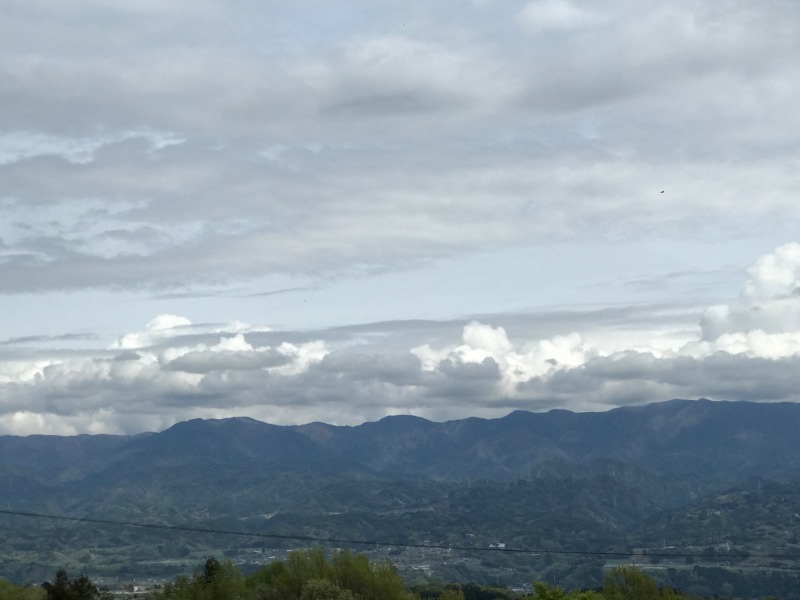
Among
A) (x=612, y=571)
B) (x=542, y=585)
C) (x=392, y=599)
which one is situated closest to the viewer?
(x=542, y=585)

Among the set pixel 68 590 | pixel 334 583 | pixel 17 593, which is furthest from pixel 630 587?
pixel 17 593

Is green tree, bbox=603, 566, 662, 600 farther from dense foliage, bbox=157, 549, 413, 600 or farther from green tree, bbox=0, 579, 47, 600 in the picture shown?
green tree, bbox=0, 579, 47, 600

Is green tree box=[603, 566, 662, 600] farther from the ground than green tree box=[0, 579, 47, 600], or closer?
closer

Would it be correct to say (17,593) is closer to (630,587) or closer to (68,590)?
(68,590)

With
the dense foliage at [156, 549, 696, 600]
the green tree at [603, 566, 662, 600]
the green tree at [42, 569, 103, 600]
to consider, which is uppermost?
the green tree at [42, 569, 103, 600]

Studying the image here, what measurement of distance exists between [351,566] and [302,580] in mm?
5670

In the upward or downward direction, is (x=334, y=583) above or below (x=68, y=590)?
below

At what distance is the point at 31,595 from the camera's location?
123 m

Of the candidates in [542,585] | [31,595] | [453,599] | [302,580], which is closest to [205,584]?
[302,580]

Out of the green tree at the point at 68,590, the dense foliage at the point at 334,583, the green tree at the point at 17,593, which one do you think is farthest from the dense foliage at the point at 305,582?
the green tree at the point at 68,590

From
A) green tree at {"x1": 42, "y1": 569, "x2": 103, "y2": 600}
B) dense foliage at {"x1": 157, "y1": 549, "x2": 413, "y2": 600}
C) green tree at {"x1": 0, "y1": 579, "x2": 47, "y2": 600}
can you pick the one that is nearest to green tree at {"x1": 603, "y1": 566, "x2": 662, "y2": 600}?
dense foliage at {"x1": 157, "y1": 549, "x2": 413, "y2": 600}

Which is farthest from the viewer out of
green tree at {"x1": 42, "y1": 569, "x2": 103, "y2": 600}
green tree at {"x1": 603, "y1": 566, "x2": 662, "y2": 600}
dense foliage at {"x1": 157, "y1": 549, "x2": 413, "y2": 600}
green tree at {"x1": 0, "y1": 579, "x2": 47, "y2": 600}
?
green tree at {"x1": 0, "y1": 579, "x2": 47, "y2": 600}

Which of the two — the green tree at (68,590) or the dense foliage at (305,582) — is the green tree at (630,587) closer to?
the dense foliage at (305,582)

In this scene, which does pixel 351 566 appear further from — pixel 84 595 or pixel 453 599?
pixel 84 595
